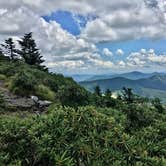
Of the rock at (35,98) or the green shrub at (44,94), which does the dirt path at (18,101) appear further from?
the green shrub at (44,94)

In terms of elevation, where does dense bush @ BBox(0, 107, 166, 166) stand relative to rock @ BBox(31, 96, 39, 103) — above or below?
above

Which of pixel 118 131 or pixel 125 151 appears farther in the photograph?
pixel 118 131

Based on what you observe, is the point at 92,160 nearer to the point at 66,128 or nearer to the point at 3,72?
the point at 66,128

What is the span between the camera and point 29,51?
46.1 m

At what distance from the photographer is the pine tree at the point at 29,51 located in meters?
45.0

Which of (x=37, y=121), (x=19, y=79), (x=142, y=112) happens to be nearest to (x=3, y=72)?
(x=19, y=79)

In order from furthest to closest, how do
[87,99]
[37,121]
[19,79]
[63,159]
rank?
[19,79] < [87,99] < [37,121] < [63,159]

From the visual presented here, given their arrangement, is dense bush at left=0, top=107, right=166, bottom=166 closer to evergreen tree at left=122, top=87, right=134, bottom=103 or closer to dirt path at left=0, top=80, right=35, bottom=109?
dirt path at left=0, top=80, right=35, bottom=109

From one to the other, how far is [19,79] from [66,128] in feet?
49.9

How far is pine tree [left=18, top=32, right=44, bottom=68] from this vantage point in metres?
45.0

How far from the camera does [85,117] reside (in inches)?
205

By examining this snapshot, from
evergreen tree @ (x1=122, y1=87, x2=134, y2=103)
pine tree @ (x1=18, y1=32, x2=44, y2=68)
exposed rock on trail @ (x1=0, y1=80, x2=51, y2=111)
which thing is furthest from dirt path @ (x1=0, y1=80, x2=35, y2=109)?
pine tree @ (x1=18, y1=32, x2=44, y2=68)

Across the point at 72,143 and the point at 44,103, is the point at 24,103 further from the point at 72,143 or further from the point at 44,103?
the point at 72,143

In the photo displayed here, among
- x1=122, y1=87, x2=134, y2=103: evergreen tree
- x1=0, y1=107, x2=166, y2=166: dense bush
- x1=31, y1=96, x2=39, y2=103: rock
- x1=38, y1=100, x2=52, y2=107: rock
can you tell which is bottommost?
x1=122, y1=87, x2=134, y2=103: evergreen tree
